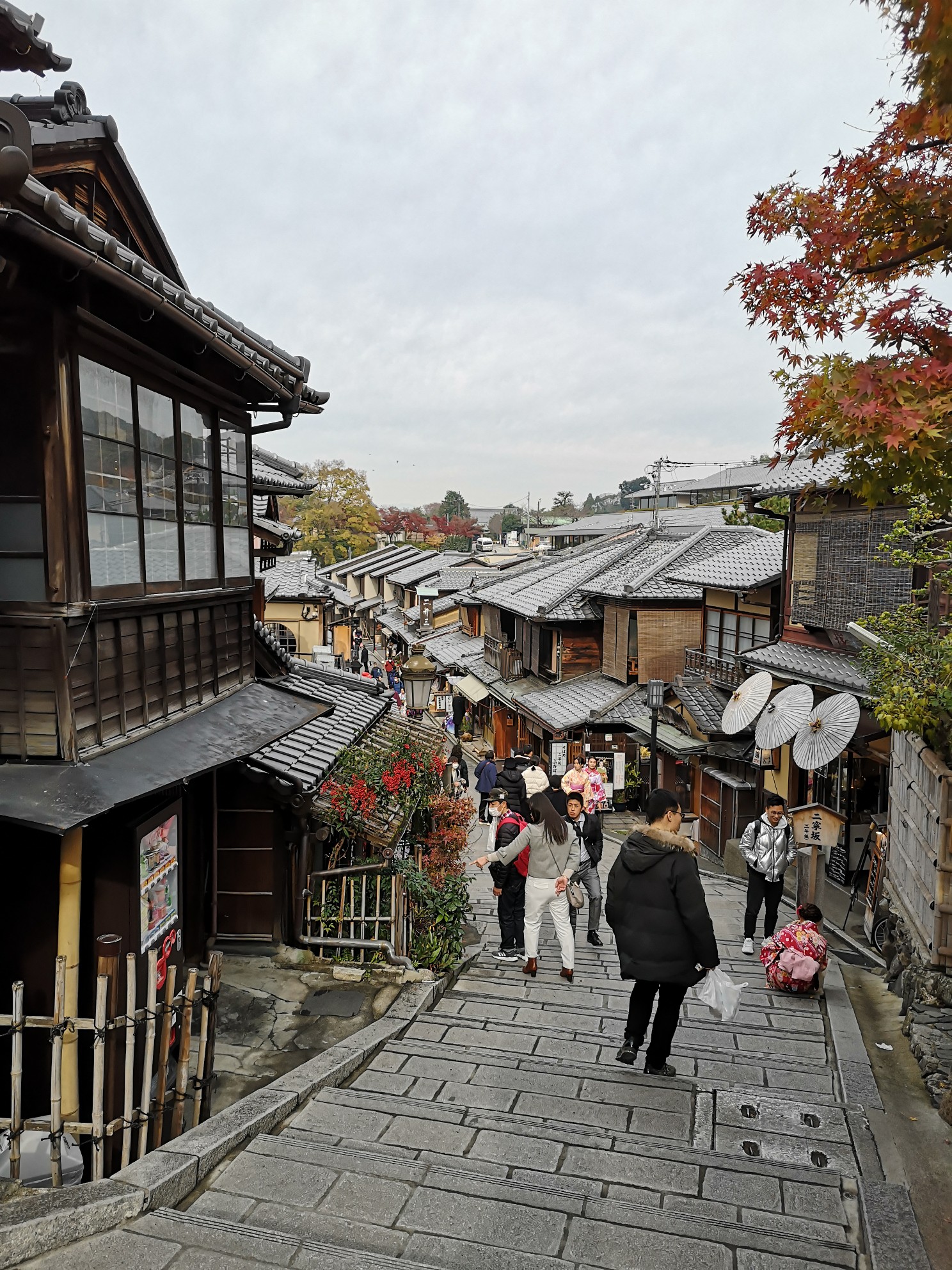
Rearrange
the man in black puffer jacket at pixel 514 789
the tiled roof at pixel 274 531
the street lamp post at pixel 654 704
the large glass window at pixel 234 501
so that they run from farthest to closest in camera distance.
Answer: the street lamp post at pixel 654 704
the tiled roof at pixel 274 531
the man in black puffer jacket at pixel 514 789
the large glass window at pixel 234 501

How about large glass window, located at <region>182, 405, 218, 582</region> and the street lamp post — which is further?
the street lamp post

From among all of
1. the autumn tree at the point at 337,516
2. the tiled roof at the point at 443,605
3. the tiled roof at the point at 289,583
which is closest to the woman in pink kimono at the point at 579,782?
the tiled roof at the point at 289,583

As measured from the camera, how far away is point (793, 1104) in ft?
20.3

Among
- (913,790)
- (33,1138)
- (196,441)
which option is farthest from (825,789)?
(33,1138)

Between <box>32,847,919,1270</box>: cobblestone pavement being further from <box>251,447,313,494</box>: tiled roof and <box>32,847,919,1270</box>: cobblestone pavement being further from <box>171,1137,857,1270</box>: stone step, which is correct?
<box>251,447,313,494</box>: tiled roof

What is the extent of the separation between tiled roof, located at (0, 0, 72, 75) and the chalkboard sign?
16.3m

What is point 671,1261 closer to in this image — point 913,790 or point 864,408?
point 864,408

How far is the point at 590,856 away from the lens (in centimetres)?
1091

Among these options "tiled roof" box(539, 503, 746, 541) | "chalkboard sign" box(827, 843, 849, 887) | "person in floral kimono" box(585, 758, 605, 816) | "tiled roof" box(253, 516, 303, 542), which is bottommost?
"chalkboard sign" box(827, 843, 849, 887)

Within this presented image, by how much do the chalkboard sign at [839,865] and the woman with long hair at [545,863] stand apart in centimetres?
925

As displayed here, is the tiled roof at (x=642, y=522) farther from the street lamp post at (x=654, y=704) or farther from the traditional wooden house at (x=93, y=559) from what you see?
the traditional wooden house at (x=93, y=559)

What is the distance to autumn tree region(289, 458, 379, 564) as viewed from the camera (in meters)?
81.8

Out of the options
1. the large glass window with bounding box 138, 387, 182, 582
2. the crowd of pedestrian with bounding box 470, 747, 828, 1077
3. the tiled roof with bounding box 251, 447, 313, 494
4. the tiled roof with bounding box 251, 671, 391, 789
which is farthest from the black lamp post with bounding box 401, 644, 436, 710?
the large glass window with bounding box 138, 387, 182, 582

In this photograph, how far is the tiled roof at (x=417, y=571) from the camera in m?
60.6
